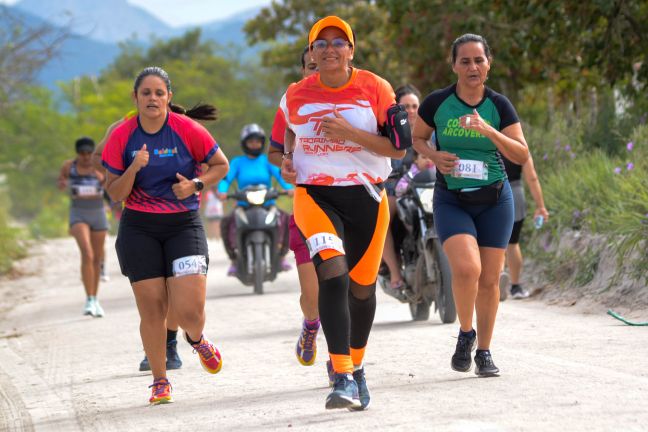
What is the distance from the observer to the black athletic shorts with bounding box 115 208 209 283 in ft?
25.7

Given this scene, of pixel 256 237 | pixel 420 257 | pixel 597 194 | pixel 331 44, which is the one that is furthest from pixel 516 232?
pixel 331 44

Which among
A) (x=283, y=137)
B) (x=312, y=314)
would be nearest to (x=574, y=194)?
(x=312, y=314)

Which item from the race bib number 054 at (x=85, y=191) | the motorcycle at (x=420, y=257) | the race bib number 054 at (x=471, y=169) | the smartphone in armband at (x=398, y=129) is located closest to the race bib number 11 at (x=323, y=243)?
the smartphone in armband at (x=398, y=129)

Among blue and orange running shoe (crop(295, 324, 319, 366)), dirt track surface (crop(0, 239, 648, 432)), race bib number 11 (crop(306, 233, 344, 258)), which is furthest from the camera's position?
blue and orange running shoe (crop(295, 324, 319, 366))

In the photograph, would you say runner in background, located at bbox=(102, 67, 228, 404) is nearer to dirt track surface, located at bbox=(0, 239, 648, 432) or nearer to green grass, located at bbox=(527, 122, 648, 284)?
dirt track surface, located at bbox=(0, 239, 648, 432)

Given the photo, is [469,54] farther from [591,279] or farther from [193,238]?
[591,279]

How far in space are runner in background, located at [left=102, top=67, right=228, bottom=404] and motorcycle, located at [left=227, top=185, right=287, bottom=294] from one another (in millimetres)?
8279

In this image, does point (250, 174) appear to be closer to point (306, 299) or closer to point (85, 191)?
point (85, 191)

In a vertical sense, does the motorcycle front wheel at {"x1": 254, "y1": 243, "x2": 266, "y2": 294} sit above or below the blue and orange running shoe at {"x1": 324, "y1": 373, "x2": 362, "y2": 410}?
below

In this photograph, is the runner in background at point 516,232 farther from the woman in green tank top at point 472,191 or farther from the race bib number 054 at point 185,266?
the race bib number 054 at point 185,266

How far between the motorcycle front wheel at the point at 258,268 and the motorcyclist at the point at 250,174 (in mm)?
376

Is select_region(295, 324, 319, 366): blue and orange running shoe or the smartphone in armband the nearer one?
the smartphone in armband

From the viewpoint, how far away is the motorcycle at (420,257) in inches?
440

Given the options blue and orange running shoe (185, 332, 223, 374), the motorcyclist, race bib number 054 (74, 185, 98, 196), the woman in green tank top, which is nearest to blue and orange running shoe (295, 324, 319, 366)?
blue and orange running shoe (185, 332, 223, 374)
